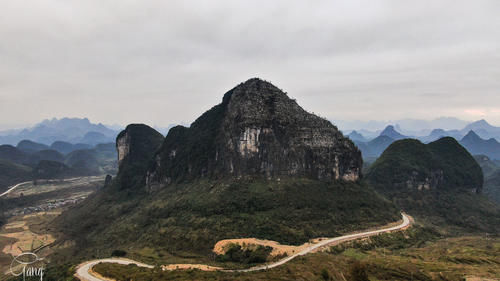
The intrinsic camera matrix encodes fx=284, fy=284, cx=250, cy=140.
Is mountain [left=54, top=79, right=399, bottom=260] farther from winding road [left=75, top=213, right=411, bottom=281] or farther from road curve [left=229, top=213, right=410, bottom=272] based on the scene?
winding road [left=75, top=213, right=411, bottom=281]

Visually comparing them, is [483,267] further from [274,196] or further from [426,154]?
[426,154]

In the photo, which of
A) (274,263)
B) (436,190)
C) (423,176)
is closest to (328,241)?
(274,263)

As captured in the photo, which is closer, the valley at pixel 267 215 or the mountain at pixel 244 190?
the valley at pixel 267 215

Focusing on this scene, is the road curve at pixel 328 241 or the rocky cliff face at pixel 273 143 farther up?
the rocky cliff face at pixel 273 143

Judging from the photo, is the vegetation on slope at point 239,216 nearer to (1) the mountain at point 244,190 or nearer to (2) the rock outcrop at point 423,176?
(1) the mountain at point 244,190

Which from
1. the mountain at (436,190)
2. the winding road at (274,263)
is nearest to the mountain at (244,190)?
the winding road at (274,263)

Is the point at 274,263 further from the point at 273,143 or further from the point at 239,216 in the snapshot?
the point at 273,143
